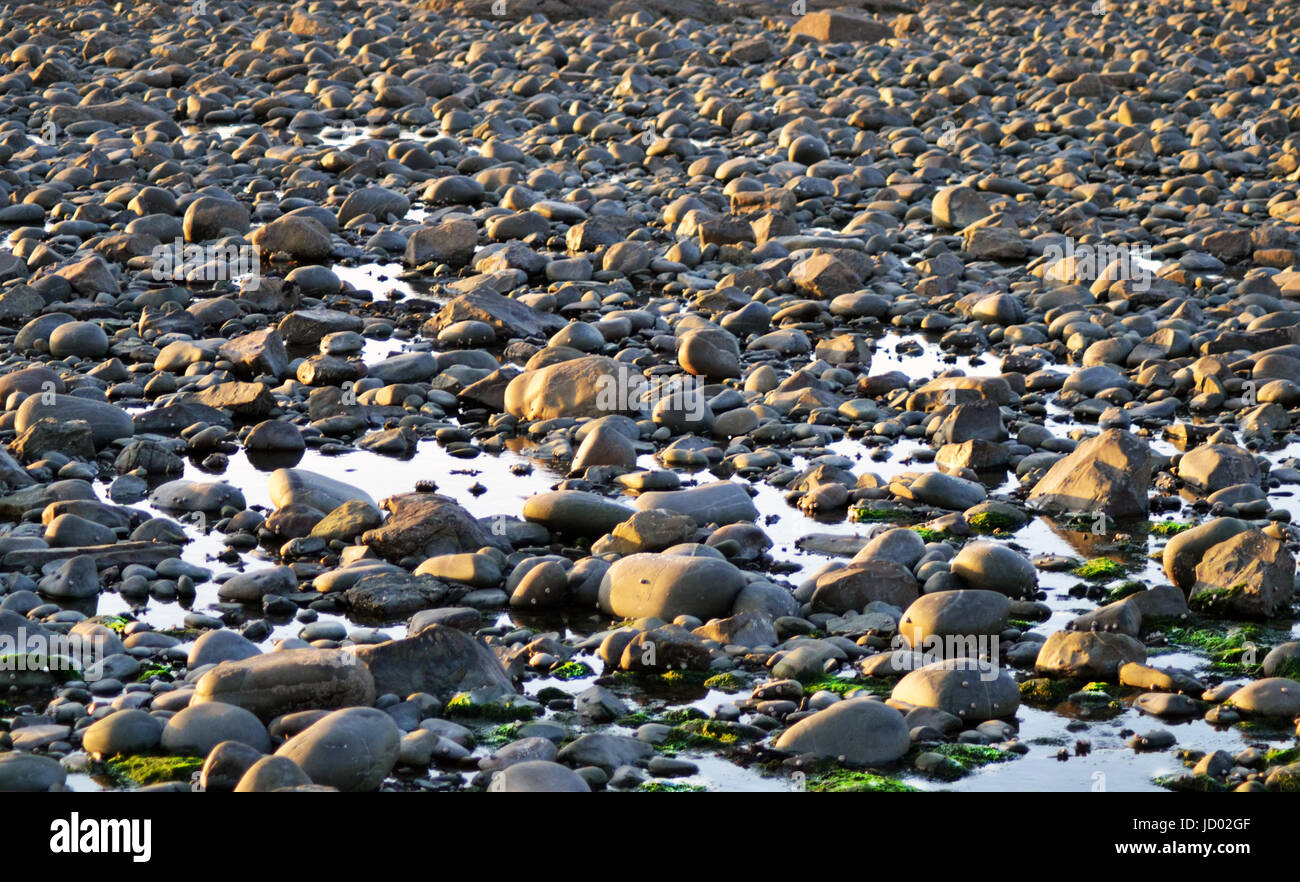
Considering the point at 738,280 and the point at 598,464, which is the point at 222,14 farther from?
the point at 598,464

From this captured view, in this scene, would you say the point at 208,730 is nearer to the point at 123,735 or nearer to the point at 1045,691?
the point at 123,735

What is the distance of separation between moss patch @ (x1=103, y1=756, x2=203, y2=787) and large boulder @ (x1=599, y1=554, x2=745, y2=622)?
56.3 inches

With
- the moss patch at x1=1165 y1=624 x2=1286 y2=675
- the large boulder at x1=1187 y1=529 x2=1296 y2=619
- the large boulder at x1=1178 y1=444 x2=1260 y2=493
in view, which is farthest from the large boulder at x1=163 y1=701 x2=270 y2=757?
the large boulder at x1=1178 y1=444 x2=1260 y2=493

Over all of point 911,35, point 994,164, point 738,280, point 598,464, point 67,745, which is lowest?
point 67,745

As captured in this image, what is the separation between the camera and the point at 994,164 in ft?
39.1

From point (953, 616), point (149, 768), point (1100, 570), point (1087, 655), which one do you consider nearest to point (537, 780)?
point (149, 768)

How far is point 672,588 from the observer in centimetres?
481

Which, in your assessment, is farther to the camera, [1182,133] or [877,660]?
[1182,133]

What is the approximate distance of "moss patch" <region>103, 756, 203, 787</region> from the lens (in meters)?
3.78

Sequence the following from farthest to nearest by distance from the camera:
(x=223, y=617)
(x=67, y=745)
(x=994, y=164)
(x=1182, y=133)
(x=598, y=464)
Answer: (x=1182, y=133), (x=994, y=164), (x=598, y=464), (x=223, y=617), (x=67, y=745)

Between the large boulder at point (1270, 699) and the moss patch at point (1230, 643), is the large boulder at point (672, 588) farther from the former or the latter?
the large boulder at point (1270, 699)

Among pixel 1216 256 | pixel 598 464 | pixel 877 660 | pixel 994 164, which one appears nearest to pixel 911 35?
pixel 994 164

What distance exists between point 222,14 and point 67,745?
616 inches

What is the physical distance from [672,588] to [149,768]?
1636mm
